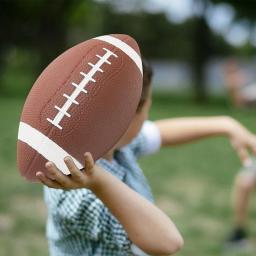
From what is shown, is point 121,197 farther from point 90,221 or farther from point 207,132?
point 207,132

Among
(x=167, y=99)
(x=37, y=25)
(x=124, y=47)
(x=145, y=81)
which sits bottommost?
(x=167, y=99)

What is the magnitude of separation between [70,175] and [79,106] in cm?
21

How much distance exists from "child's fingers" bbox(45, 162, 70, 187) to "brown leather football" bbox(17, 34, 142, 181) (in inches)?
1.1

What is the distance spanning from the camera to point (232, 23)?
2478 centimetres

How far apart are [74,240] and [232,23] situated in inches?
927

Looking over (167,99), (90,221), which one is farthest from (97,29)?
(90,221)

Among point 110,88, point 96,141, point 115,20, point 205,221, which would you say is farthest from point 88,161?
point 115,20

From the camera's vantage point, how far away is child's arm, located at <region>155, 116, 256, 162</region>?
2.41m

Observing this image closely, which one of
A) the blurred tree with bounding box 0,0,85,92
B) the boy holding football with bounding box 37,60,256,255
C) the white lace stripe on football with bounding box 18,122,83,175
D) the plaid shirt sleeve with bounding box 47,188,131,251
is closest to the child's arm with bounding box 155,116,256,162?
the boy holding football with bounding box 37,60,256,255

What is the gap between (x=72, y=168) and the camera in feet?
4.96

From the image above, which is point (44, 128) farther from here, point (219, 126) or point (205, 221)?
point (205, 221)

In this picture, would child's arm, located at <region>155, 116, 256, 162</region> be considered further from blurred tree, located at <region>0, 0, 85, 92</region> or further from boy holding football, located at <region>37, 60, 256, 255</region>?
blurred tree, located at <region>0, 0, 85, 92</region>

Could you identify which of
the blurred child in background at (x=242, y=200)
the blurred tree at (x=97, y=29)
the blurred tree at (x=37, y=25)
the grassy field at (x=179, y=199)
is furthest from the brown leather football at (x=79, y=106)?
the blurred tree at (x=37, y=25)

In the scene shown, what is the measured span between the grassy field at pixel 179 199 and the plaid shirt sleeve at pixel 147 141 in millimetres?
1692
